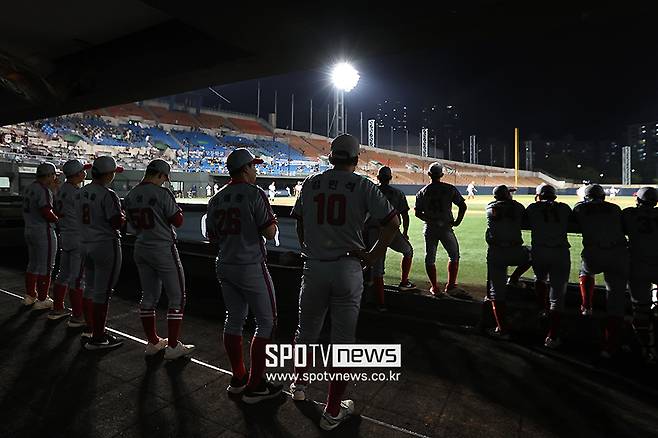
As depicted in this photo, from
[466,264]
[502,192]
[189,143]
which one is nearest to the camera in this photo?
[502,192]

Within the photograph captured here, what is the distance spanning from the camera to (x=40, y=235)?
5062 mm

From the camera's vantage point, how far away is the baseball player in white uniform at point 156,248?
3.46m

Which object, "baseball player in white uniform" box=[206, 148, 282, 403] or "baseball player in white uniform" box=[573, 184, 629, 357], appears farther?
"baseball player in white uniform" box=[573, 184, 629, 357]

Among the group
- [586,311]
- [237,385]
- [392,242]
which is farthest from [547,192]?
[237,385]

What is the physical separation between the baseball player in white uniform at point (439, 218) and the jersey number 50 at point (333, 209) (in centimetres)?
294

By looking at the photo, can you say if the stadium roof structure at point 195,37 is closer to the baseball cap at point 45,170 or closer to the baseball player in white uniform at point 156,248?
the baseball cap at point 45,170

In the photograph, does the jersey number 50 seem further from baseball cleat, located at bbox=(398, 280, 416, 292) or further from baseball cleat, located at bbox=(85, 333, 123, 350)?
baseball cleat, located at bbox=(398, 280, 416, 292)

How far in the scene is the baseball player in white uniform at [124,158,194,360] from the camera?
3.46 meters

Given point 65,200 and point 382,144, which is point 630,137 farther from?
point 65,200

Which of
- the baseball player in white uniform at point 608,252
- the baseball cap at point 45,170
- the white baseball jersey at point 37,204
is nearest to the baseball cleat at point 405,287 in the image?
the baseball player in white uniform at point 608,252

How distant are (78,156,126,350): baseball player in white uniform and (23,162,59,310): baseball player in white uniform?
1.52 meters

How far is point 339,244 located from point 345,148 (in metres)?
0.64

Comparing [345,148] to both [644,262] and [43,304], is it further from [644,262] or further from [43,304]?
[43,304]

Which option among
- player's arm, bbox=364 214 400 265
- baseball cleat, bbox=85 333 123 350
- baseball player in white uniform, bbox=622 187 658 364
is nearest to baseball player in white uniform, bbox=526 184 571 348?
baseball player in white uniform, bbox=622 187 658 364
